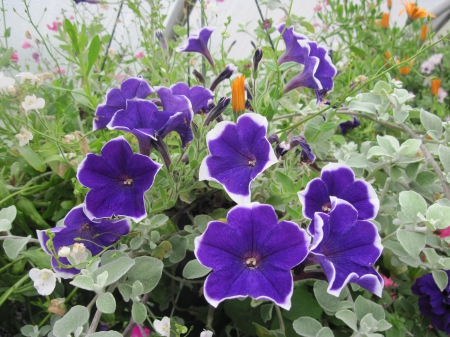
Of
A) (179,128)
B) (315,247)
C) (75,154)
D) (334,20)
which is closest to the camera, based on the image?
(315,247)

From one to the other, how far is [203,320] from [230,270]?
24 centimetres

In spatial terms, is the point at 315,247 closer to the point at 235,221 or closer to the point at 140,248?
the point at 235,221

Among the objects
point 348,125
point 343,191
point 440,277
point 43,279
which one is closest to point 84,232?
point 43,279

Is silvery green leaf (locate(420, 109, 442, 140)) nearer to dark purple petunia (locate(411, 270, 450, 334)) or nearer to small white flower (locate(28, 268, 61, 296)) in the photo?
dark purple petunia (locate(411, 270, 450, 334))

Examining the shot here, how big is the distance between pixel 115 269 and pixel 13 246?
14 centimetres

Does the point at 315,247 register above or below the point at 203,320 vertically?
above

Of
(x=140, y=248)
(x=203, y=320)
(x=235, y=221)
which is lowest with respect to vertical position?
(x=203, y=320)

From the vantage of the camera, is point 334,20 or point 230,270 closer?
point 230,270

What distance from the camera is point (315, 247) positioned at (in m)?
0.32

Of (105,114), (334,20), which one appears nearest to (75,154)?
(105,114)

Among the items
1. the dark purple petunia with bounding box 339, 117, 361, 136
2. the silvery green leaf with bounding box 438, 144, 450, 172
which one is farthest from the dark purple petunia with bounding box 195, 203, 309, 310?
the dark purple petunia with bounding box 339, 117, 361, 136

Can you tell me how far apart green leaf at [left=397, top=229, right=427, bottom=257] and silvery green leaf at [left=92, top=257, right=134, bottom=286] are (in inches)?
10.3

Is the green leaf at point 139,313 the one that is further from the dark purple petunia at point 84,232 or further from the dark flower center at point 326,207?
the dark flower center at point 326,207

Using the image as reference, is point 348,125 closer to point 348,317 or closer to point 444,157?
point 444,157
